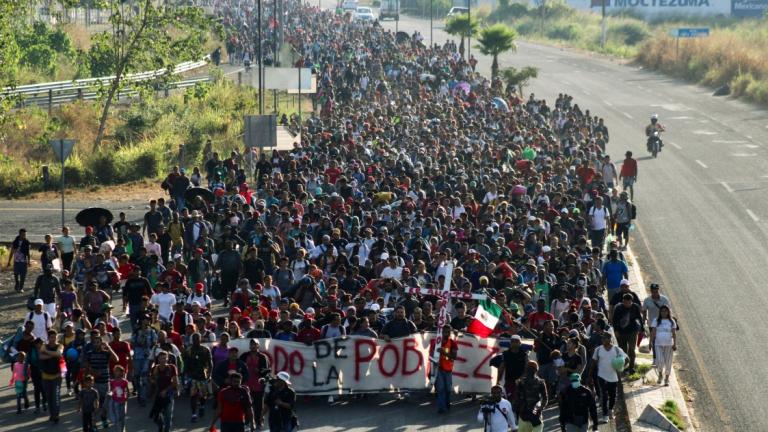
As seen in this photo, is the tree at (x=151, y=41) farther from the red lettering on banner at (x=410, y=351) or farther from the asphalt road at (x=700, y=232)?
the red lettering on banner at (x=410, y=351)

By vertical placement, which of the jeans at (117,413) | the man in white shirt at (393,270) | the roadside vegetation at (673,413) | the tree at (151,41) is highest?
the tree at (151,41)

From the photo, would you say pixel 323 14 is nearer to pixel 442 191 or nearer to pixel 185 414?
pixel 442 191

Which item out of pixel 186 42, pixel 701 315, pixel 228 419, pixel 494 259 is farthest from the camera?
pixel 186 42

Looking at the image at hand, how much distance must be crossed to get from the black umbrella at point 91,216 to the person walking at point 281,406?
10310 millimetres

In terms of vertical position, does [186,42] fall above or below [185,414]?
above

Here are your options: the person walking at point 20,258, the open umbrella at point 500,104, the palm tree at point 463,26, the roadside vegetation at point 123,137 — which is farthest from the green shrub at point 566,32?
the person walking at point 20,258

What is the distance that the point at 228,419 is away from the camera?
15.3 m

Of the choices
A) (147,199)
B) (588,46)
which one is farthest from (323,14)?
(147,199)

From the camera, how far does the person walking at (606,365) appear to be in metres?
17.4

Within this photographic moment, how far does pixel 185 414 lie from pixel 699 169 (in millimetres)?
26837

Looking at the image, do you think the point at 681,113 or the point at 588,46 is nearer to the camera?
the point at 681,113

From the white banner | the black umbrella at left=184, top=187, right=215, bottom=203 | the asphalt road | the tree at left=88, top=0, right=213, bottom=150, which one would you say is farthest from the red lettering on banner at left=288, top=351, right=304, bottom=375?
the tree at left=88, top=0, right=213, bottom=150

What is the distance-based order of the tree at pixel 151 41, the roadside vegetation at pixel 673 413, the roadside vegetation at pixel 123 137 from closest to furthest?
the roadside vegetation at pixel 673 413, the roadside vegetation at pixel 123 137, the tree at pixel 151 41

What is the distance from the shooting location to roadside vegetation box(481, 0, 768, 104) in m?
63.9
